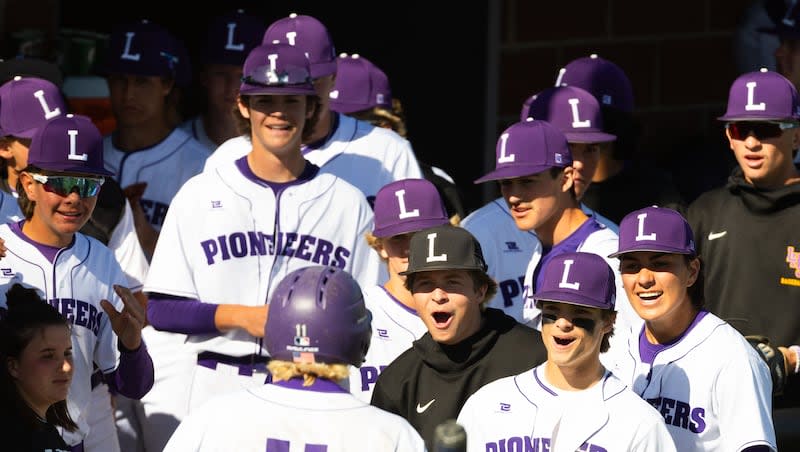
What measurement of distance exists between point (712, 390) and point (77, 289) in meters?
2.34

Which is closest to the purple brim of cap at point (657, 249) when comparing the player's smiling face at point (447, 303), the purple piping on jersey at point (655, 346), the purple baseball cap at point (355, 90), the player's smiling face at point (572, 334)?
the purple piping on jersey at point (655, 346)

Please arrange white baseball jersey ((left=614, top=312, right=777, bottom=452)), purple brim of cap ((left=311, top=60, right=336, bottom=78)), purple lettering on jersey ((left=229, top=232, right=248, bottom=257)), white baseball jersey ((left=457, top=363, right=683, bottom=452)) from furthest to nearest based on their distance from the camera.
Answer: purple brim of cap ((left=311, top=60, right=336, bottom=78)) → purple lettering on jersey ((left=229, top=232, right=248, bottom=257)) → white baseball jersey ((left=614, top=312, right=777, bottom=452)) → white baseball jersey ((left=457, top=363, right=683, bottom=452))

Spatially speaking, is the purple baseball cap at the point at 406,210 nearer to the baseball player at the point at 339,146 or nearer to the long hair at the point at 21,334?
the baseball player at the point at 339,146

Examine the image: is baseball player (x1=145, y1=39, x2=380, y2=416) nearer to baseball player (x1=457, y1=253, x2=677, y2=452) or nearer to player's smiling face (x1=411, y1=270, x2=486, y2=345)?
player's smiling face (x1=411, y1=270, x2=486, y2=345)

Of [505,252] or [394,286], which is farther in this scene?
[505,252]

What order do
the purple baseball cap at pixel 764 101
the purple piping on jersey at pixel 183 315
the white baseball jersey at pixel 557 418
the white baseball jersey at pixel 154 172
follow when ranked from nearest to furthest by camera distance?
the white baseball jersey at pixel 557 418
the purple piping on jersey at pixel 183 315
the purple baseball cap at pixel 764 101
the white baseball jersey at pixel 154 172

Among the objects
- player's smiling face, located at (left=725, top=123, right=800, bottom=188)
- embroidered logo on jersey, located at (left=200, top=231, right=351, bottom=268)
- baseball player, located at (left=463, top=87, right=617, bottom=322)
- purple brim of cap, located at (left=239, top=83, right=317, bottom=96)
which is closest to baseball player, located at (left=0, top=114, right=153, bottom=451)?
embroidered logo on jersey, located at (left=200, top=231, right=351, bottom=268)

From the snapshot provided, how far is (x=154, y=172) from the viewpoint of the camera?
8.23 metres

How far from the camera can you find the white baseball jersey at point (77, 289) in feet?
21.5

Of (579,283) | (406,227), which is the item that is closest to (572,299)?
(579,283)

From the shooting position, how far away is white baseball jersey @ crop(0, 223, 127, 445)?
657cm

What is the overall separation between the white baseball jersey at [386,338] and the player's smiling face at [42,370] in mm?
1106

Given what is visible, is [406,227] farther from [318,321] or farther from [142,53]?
[142,53]

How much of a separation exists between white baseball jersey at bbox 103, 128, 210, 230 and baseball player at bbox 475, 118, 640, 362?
6.00 ft
